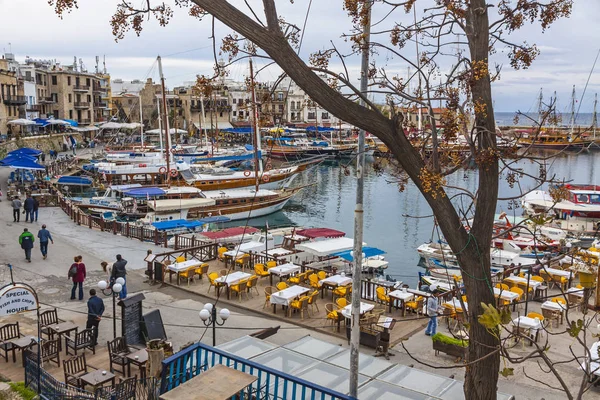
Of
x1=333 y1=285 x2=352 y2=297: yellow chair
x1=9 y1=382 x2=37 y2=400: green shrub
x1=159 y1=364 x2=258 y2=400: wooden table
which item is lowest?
x1=333 y1=285 x2=352 y2=297: yellow chair

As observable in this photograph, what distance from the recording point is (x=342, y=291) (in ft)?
53.2

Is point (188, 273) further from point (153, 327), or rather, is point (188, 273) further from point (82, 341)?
point (82, 341)

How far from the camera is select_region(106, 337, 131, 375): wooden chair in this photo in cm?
1055

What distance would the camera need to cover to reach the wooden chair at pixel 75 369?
31.1ft

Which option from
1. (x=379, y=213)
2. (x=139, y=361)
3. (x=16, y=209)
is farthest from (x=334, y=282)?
(x=379, y=213)

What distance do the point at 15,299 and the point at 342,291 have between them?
8.70 m

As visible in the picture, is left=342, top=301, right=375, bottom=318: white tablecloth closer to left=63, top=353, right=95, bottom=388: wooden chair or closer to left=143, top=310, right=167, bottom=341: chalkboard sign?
left=143, top=310, right=167, bottom=341: chalkboard sign

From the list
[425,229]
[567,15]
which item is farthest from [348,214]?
[567,15]

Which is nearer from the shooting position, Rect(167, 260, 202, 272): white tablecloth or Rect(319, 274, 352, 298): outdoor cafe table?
Rect(319, 274, 352, 298): outdoor cafe table

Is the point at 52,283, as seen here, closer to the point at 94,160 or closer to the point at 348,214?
the point at 348,214

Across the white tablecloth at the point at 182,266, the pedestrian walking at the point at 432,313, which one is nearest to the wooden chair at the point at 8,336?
the white tablecloth at the point at 182,266

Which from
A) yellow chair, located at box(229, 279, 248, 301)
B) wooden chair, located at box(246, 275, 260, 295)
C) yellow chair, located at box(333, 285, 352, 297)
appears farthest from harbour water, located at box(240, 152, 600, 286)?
yellow chair, located at box(229, 279, 248, 301)

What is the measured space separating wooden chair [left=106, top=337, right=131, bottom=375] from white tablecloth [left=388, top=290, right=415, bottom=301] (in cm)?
746

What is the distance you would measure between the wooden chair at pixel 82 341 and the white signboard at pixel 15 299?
1054 millimetres
